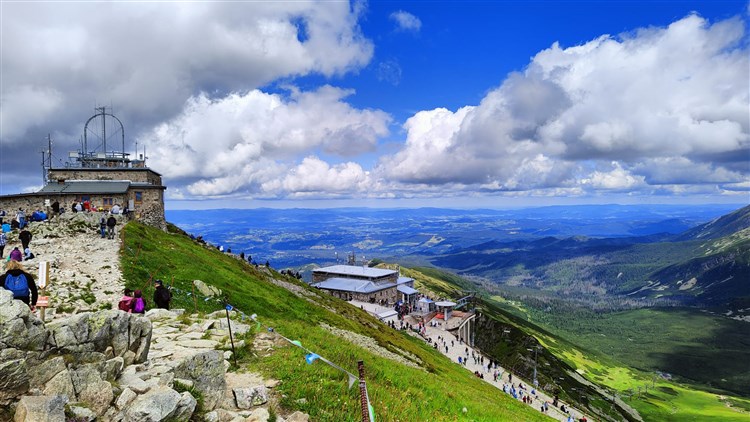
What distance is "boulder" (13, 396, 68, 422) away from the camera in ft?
28.1

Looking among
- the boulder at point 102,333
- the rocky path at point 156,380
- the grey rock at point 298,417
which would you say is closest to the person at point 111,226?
the rocky path at point 156,380

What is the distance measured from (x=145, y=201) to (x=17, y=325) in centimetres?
5508

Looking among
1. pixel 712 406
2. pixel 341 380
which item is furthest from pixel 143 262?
pixel 712 406

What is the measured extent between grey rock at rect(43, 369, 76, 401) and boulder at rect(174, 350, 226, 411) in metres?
2.92

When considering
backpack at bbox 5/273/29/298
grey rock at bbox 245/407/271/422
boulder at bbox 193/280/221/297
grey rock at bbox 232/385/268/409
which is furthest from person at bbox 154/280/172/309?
grey rock at bbox 245/407/271/422

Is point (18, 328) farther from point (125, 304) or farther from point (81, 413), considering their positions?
point (125, 304)

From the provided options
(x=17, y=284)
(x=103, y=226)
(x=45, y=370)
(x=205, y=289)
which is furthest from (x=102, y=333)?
(x=103, y=226)

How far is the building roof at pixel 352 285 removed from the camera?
107588 mm

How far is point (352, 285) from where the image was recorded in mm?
110500

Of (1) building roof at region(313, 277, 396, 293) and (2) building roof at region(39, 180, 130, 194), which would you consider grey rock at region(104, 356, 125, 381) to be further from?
(1) building roof at region(313, 277, 396, 293)

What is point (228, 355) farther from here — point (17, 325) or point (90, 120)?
point (90, 120)

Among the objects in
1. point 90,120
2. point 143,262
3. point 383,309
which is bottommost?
point 383,309

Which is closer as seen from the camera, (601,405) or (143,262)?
(143,262)

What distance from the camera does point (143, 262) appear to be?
3388cm
